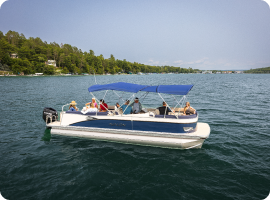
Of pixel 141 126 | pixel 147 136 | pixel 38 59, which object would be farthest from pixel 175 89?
pixel 38 59

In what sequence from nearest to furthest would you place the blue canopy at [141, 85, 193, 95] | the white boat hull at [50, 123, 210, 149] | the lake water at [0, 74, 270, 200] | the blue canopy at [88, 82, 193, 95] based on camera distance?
the lake water at [0, 74, 270, 200], the white boat hull at [50, 123, 210, 149], the blue canopy at [141, 85, 193, 95], the blue canopy at [88, 82, 193, 95]

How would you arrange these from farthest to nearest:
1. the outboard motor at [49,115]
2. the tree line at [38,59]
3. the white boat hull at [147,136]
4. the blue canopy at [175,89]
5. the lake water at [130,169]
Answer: the tree line at [38,59]
the outboard motor at [49,115]
the blue canopy at [175,89]
the white boat hull at [147,136]
the lake water at [130,169]

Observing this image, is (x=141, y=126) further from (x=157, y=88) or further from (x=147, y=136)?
(x=157, y=88)

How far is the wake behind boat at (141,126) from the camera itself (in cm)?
771

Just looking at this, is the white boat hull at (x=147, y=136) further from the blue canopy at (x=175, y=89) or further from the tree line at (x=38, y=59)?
the tree line at (x=38, y=59)

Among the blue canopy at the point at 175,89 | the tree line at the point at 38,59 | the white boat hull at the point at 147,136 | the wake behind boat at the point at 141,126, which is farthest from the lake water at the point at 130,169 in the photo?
the tree line at the point at 38,59

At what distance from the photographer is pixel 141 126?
810cm

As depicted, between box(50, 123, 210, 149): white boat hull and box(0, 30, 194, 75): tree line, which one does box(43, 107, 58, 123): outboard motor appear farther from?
box(0, 30, 194, 75): tree line

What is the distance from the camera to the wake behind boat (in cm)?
771

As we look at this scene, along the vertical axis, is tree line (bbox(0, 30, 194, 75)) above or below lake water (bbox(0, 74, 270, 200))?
above

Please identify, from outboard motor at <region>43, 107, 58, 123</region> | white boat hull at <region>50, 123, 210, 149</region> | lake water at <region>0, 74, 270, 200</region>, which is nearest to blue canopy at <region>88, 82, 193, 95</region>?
white boat hull at <region>50, 123, 210, 149</region>

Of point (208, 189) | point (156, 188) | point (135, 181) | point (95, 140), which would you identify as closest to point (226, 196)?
point (208, 189)

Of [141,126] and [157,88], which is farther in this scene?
[157,88]

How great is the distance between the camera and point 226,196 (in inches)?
204
